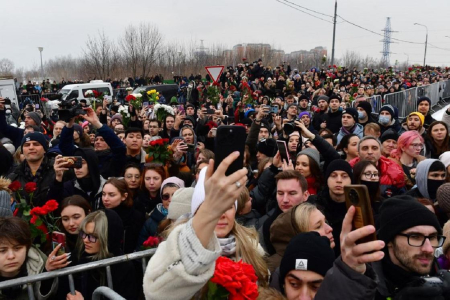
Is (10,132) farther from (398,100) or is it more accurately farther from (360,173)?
(398,100)

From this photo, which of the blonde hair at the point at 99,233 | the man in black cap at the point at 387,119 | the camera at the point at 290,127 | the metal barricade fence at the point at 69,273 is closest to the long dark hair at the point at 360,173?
the camera at the point at 290,127

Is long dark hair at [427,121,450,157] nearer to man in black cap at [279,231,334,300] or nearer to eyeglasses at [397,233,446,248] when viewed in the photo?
eyeglasses at [397,233,446,248]

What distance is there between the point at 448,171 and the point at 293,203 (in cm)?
214

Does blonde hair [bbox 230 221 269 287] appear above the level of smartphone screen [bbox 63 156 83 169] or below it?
below

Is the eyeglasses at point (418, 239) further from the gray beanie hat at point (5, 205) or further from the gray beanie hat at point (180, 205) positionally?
the gray beanie hat at point (5, 205)

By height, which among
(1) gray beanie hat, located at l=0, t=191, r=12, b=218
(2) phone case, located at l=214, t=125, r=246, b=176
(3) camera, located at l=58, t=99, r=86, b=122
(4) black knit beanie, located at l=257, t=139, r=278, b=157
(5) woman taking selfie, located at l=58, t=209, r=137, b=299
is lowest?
(5) woman taking selfie, located at l=58, t=209, r=137, b=299

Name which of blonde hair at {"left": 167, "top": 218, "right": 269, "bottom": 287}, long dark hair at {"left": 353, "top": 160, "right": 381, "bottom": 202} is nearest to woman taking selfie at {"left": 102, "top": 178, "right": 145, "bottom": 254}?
blonde hair at {"left": 167, "top": 218, "right": 269, "bottom": 287}

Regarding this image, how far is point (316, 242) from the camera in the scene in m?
2.34

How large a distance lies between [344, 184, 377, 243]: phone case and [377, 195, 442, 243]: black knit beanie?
84cm

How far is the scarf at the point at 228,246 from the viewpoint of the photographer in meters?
2.50

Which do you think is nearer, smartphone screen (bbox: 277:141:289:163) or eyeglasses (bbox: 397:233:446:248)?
eyeglasses (bbox: 397:233:446:248)

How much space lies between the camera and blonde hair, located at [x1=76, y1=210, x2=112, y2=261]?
10.6 feet

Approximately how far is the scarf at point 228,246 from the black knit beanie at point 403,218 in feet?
2.91

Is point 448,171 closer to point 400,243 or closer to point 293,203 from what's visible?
point 293,203
